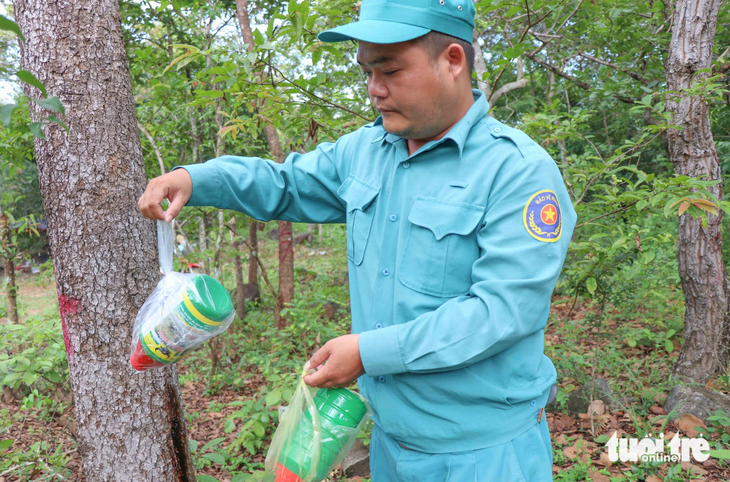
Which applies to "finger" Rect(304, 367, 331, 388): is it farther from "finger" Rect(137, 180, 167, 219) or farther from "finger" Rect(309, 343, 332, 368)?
"finger" Rect(137, 180, 167, 219)

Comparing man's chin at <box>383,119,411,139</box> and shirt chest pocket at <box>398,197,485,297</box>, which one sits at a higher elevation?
man's chin at <box>383,119,411,139</box>

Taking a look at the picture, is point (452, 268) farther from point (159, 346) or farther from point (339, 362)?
point (159, 346)

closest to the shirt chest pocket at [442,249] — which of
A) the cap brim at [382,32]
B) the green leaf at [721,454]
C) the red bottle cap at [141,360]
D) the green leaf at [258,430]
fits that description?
the cap brim at [382,32]

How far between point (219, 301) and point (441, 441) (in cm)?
75

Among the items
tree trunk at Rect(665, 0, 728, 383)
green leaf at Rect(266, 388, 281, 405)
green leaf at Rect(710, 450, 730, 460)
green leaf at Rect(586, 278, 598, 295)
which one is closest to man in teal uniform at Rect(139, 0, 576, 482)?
green leaf at Rect(266, 388, 281, 405)

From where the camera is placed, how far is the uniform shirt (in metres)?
1.23

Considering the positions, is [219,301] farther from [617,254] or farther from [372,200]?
[617,254]

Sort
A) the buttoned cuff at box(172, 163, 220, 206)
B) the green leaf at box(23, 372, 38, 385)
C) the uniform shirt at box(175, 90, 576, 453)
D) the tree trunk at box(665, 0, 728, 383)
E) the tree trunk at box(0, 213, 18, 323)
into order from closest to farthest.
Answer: the uniform shirt at box(175, 90, 576, 453) < the buttoned cuff at box(172, 163, 220, 206) < the green leaf at box(23, 372, 38, 385) < the tree trunk at box(665, 0, 728, 383) < the tree trunk at box(0, 213, 18, 323)

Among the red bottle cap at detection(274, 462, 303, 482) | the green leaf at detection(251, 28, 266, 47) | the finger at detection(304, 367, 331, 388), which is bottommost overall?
the red bottle cap at detection(274, 462, 303, 482)

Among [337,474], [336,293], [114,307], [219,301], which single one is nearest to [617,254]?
[337,474]

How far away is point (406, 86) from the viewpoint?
136 cm

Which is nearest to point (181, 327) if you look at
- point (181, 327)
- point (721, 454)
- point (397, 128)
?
point (181, 327)

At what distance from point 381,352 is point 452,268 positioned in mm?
299

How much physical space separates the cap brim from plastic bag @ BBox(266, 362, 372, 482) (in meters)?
0.92
